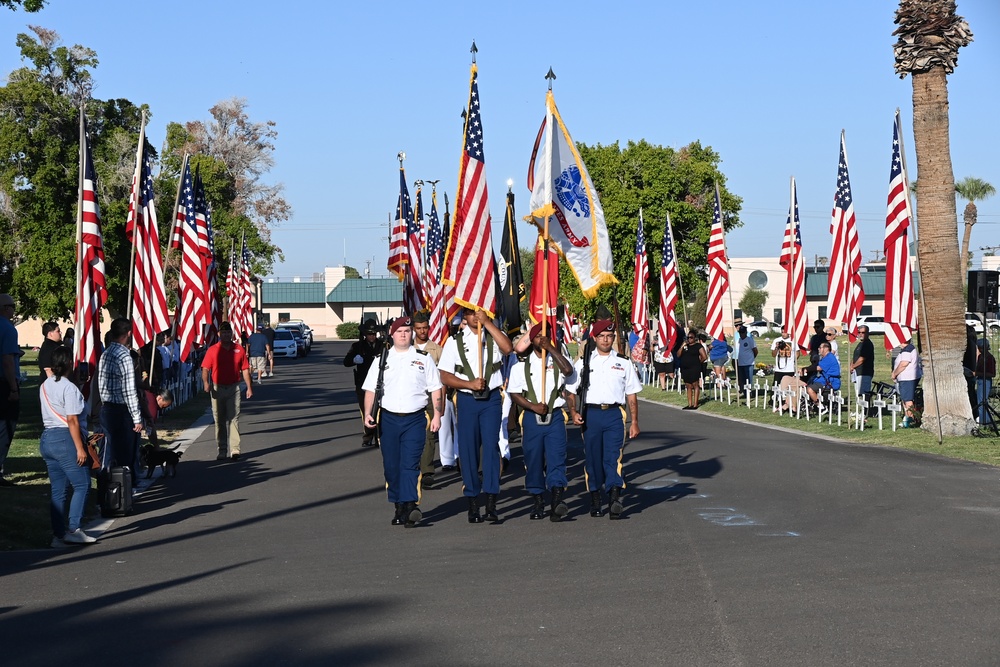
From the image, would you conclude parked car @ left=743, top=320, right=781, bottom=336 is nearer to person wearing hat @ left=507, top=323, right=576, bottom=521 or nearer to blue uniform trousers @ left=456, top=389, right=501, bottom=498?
person wearing hat @ left=507, top=323, right=576, bottom=521

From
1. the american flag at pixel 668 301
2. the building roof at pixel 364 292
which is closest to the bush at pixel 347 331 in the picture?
the building roof at pixel 364 292

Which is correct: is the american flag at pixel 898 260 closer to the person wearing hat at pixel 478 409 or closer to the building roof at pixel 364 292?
the person wearing hat at pixel 478 409

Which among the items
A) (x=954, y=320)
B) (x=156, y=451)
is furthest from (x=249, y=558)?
(x=954, y=320)

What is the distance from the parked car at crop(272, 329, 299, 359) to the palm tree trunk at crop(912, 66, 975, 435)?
49826 millimetres

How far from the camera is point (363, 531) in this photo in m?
11.3

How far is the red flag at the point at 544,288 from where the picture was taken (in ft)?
43.1

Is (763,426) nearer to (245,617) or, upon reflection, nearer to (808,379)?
(808,379)

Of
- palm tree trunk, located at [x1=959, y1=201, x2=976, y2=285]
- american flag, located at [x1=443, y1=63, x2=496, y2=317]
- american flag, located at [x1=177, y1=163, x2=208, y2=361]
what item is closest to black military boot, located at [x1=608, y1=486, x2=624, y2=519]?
american flag, located at [x1=443, y1=63, x2=496, y2=317]

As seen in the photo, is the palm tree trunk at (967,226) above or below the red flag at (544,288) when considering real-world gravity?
above

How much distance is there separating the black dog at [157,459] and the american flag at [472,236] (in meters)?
4.30

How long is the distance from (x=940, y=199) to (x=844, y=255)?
352 centimetres

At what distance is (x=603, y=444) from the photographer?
1202 cm

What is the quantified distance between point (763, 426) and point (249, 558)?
15.4 m

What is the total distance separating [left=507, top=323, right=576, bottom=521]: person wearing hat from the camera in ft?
38.5
